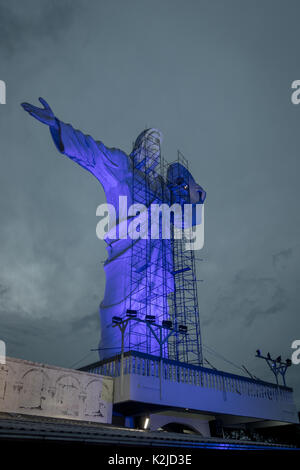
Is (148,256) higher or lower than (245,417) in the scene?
higher

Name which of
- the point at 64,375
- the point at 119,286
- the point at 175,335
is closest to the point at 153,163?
the point at 119,286

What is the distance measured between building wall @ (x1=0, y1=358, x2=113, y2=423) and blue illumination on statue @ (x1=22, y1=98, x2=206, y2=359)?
12.6 ft

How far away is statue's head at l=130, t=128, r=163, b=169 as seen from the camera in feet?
81.4

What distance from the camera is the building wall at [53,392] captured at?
38.5ft

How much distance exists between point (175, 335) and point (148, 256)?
5107 millimetres

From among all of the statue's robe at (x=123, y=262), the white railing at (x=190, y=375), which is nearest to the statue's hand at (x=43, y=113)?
the statue's robe at (x=123, y=262)

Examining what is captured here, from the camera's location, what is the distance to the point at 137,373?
555 inches

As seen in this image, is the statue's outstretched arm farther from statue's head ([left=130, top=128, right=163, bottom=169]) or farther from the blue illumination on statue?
statue's head ([left=130, top=128, right=163, bottom=169])

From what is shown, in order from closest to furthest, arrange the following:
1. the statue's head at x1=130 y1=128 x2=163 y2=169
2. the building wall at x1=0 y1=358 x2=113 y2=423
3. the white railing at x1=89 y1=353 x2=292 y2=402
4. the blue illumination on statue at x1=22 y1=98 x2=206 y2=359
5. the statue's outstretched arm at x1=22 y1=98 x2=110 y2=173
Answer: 1. the building wall at x1=0 y1=358 x2=113 y2=423
2. the white railing at x1=89 y1=353 x2=292 y2=402
3. the statue's outstretched arm at x1=22 y1=98 x2=110 y2=173
4. the blue illumination on statue at x1=22 y1=98 x2=206 y2=359
5. the statue's head at x1=130 y1=128 x2=163 y2=169

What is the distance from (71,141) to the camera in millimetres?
18312

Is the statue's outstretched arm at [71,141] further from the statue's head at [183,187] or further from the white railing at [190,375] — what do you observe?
the white railing at [190,375]

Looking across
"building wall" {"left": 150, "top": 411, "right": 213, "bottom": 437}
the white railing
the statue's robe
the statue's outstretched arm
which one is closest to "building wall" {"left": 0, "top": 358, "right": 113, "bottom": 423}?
the white railing
